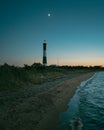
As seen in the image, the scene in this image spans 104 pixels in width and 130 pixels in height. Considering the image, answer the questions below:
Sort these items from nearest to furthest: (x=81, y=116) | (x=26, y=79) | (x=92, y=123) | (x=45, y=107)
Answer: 1. (x=92, y=123)
2. (x=81, y=116)
3. (x=45, y=107)
4. (x=26, y=79)

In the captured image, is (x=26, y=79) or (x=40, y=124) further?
(x=26, y=79)

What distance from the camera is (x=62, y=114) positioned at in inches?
521

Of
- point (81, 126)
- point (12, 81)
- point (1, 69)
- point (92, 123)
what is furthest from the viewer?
point (1, 69)

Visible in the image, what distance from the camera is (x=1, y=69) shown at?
2642 centimetres

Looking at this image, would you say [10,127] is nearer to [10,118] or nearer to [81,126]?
[10,118]

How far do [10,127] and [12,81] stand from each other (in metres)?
15.3

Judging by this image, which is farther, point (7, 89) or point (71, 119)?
point (7, 89)

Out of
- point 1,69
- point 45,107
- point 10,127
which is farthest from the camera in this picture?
point 1,69

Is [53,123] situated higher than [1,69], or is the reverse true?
[1,69]

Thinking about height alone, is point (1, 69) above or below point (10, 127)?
above

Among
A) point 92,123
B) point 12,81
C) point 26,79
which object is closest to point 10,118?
point 92,123

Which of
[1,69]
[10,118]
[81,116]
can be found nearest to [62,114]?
[81,116]

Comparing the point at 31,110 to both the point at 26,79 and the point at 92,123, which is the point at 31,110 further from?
the point at 26,79

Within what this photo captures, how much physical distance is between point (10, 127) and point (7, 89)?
12.5 m
